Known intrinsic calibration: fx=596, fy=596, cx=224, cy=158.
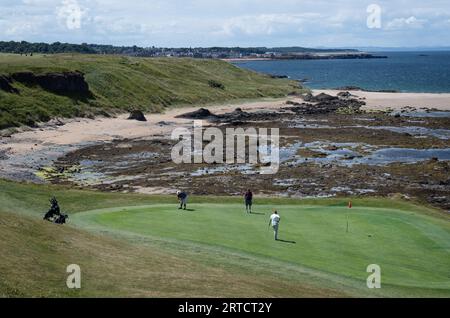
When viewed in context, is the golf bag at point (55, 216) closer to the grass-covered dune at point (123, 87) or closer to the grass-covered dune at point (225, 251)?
the grass-covered dune at point (225, 251)

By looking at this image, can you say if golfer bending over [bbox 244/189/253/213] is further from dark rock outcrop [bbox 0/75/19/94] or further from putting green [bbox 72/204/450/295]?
dark rock outcrop [bbox 0/75/19/94]

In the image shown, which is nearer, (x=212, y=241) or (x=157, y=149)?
(x=212, y=241)

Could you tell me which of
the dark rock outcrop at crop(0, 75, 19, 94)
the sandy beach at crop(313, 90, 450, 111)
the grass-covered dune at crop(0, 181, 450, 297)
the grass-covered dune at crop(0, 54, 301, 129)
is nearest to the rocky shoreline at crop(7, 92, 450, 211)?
the grass-covered dune at crop(0, 54, 301, 129)

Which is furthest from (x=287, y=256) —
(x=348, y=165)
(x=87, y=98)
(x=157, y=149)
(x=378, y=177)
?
(x=87, y=98)

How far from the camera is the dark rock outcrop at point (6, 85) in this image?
90.5 m

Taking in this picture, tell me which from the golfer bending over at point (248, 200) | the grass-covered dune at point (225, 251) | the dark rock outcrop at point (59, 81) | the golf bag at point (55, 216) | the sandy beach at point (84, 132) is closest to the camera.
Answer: the grass-covered dune at point (225, 251)

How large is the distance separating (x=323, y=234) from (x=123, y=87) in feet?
311

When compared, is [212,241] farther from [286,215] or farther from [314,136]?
[314,136]

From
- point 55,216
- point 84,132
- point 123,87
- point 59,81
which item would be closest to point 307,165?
point 55,216

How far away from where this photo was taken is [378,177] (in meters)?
53.2

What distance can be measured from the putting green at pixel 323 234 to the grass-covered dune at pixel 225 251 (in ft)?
0.16

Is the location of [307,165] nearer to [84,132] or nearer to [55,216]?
[55,216]

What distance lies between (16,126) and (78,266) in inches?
2540

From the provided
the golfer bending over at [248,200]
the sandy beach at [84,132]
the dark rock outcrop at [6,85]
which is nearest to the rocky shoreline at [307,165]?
the sandy beach at [84,132]
